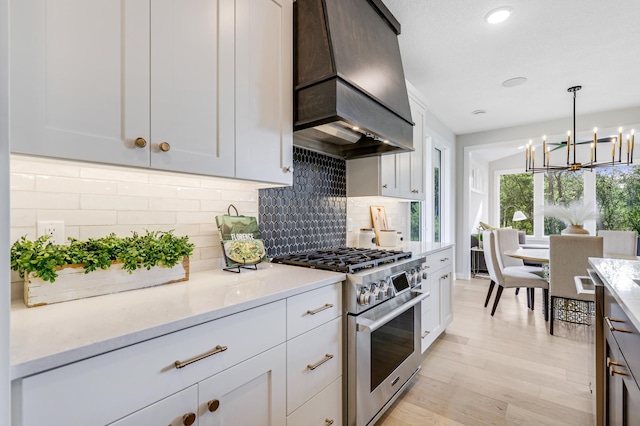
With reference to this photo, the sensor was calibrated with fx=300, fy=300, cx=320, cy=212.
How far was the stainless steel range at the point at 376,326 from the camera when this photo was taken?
148cm

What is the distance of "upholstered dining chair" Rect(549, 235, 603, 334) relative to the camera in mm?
2869

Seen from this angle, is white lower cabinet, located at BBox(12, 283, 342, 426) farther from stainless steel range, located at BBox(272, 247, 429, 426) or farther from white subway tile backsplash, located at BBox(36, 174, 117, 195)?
white subway tile backsplash, located at BBox(36, 174, 117, 195)

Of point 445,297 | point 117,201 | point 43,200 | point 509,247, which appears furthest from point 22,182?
point 509,247

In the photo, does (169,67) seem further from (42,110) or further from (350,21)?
(350,21)

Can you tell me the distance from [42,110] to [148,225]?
621mm

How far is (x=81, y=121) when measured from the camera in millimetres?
918

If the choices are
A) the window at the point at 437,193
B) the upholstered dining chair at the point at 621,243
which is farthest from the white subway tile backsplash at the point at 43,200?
the upholstered dining chair at the point at 621,243

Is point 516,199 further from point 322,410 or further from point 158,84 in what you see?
point 158,84

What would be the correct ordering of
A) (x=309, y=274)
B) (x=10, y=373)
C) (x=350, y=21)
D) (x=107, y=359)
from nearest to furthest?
(x=10, y=373) < (x=107, y=359) < (x=309, y=274) < (x=350, y=21)

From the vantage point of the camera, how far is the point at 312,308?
51.8 inches

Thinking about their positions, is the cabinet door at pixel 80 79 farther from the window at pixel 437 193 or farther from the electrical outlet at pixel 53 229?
the window at pixel 437 193

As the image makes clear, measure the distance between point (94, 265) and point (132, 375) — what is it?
47cm

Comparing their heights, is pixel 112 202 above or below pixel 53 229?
above

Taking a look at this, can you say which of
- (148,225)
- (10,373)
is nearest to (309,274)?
(148,225)
